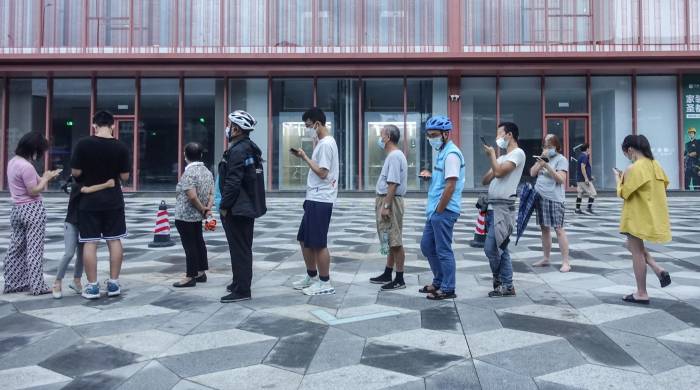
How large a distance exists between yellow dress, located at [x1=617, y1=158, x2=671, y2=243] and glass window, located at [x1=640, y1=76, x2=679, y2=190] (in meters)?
17.1

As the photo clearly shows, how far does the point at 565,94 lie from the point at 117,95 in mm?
16538

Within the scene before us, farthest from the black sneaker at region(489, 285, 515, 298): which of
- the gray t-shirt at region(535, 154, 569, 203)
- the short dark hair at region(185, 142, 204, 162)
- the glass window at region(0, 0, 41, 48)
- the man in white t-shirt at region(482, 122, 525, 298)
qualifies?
the glass window at region(0, 0, 41, 48)

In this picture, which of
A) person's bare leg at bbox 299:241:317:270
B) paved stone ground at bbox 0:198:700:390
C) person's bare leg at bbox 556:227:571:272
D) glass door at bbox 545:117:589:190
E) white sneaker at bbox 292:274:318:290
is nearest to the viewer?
paved stone ground at bbox 0:198:700:390

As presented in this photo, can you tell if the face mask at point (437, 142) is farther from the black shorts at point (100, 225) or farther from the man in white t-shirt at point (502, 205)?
the black shorts at point (100, 225)

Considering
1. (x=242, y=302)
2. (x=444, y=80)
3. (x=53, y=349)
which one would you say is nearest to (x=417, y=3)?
(x=444, y=80)

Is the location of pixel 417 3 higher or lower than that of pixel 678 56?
higher

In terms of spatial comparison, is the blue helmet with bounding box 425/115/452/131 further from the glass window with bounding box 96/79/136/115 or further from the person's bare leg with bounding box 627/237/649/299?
the glass window with bounding box 96/79/136/115

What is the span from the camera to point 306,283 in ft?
19.5

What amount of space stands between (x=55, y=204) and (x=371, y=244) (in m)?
12.4

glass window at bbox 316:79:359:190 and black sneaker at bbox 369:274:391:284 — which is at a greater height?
glass window at bbox 316:79:359:190

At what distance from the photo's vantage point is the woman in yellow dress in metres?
5.05

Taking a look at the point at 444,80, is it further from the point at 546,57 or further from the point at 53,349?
the point at 53,349

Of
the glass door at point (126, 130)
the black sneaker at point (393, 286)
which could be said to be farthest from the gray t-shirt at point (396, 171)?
the glass door at point (126, 130)

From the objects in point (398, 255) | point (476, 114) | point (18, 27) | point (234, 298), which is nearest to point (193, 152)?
point (234, 298)
